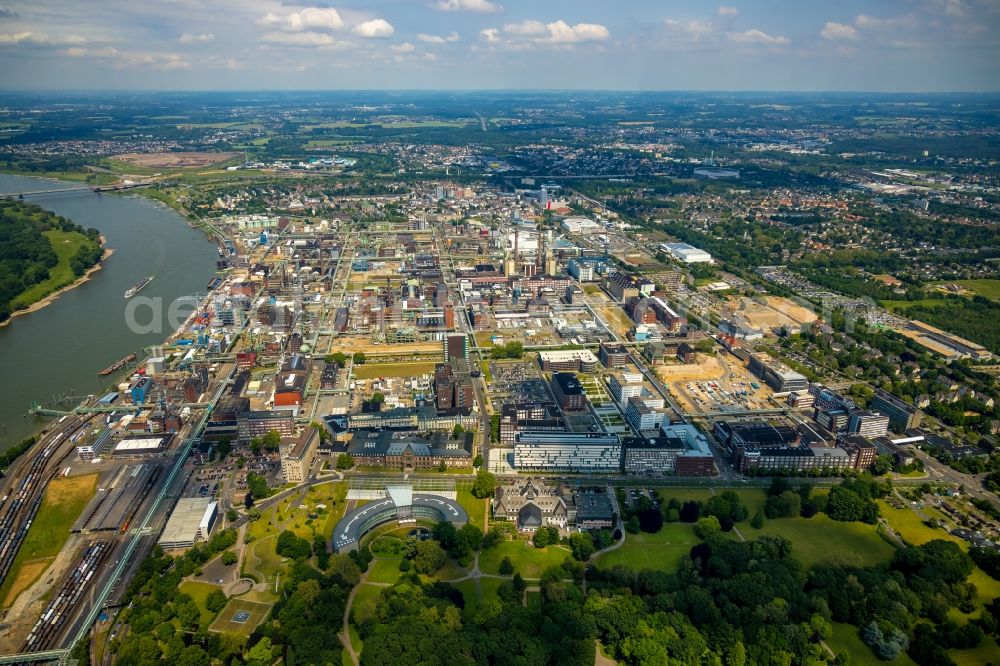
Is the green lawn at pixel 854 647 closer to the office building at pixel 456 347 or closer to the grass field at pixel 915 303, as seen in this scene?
the office building at pixel 456 347

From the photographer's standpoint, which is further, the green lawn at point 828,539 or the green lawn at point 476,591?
the green lawn at point 828,539

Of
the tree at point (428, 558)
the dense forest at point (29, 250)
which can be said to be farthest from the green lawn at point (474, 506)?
the dense forest at point (29, 250)

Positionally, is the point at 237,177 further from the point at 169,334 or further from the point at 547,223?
the point at 169,334

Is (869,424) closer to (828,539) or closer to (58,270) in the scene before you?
(828,539)

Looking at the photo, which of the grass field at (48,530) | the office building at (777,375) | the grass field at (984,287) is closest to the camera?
the grass field at (48,530)

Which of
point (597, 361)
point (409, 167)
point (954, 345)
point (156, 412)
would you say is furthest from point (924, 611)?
point (409, 167)

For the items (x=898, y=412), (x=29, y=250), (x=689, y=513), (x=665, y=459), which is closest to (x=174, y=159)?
(x=29, y=250)

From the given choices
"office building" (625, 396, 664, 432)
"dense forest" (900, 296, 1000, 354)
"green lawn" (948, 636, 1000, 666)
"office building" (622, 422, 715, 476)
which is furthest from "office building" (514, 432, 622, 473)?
"dense forest" (900, 296, 1000, 354)
